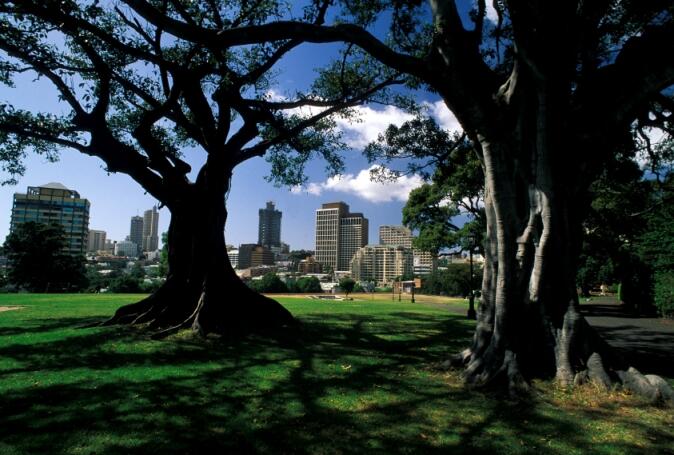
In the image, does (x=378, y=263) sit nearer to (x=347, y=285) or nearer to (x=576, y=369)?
(x=347, y=285)

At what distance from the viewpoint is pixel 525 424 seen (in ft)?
16.4

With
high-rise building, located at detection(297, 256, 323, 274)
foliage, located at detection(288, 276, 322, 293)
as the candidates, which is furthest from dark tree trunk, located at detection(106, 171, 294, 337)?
high-rise building, located at detection(297, 256, 323, 274)

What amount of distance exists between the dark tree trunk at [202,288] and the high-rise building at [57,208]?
122055mm

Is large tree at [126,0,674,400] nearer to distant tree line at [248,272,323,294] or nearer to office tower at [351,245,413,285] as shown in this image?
distant tree line at [248,272,323,294]

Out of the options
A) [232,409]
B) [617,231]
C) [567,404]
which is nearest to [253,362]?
[232,409]

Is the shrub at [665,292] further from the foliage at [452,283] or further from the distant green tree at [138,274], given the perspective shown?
the distant green tree at [138,274]

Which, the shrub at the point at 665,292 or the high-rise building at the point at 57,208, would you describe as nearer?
the shrub at the point at 665,292

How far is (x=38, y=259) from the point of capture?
4303cm

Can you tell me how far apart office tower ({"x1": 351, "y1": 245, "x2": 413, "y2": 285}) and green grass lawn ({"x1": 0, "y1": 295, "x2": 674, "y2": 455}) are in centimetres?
16709

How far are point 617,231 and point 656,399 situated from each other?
78.0 ft

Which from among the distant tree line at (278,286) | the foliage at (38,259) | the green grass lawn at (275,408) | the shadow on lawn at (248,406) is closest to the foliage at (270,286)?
the distant tree line at (278,286)

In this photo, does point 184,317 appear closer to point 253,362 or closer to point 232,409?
point 253,362

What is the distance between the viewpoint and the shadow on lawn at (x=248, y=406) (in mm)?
4223

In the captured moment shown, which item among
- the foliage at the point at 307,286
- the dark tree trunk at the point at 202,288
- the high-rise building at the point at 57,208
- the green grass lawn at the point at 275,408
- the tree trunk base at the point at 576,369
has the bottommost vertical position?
the foliage at the point at 307,286
